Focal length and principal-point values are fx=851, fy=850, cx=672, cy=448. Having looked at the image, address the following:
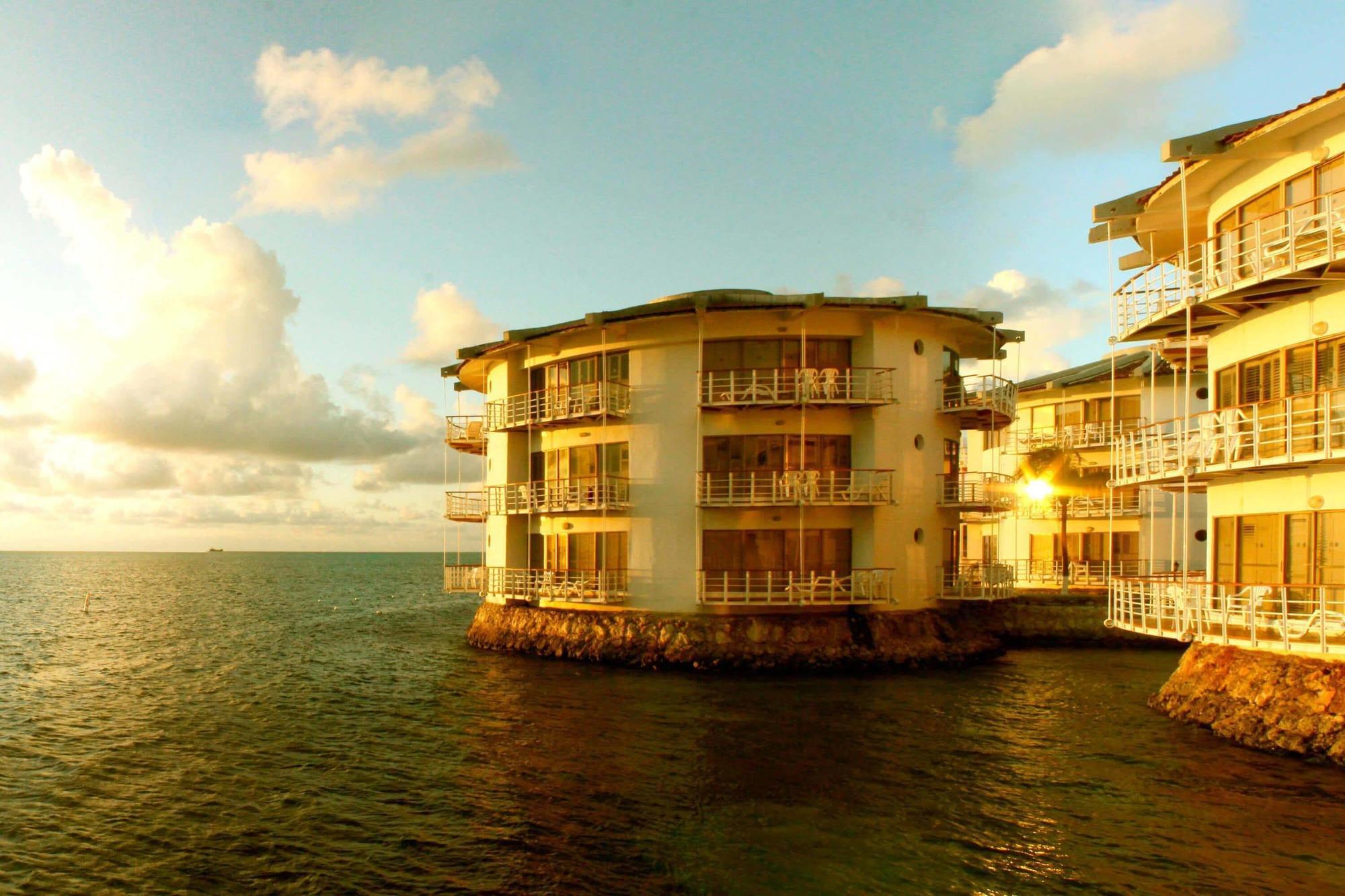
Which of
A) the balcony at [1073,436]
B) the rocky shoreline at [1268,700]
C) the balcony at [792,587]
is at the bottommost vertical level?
the rocky shoreline at [1268,700]

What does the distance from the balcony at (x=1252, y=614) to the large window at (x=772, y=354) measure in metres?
13.3

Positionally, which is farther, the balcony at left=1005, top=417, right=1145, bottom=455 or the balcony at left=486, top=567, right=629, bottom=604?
the balcony at left=1005, top=417, right=1145, bottom=455

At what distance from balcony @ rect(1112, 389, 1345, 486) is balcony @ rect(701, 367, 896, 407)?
975cm

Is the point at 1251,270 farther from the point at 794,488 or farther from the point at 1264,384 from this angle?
the point at 794,488

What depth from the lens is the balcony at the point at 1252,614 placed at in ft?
55.2

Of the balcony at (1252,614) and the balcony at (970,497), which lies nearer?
the balcony at (1252,614)

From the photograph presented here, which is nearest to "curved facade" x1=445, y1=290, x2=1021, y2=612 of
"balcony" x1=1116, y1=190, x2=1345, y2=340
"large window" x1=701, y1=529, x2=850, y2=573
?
"large window" x1=701, y1=529, x2=850, y2=573

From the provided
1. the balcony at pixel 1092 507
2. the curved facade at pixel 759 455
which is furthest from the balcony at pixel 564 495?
the balcony at pixel 1092 507

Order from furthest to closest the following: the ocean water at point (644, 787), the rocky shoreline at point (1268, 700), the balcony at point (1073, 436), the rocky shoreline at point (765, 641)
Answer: the balcony at point (1073, 436), the rocky shoreline at point (765, 641), the rocky shoreline at point (1268, 700), the ocean water at point (644, 787)

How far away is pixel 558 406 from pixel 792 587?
39.6 ft

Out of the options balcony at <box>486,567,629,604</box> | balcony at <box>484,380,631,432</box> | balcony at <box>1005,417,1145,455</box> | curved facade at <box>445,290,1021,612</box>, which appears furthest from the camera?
balcony at <box>1005,417,1145,455</box>

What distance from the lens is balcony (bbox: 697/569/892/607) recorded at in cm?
2989

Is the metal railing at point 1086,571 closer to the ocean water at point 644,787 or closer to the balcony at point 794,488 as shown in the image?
the ocean water at point 644,787

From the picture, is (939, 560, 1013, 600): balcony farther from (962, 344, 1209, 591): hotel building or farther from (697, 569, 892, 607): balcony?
(962, 344, 1209, 591): hotel building
